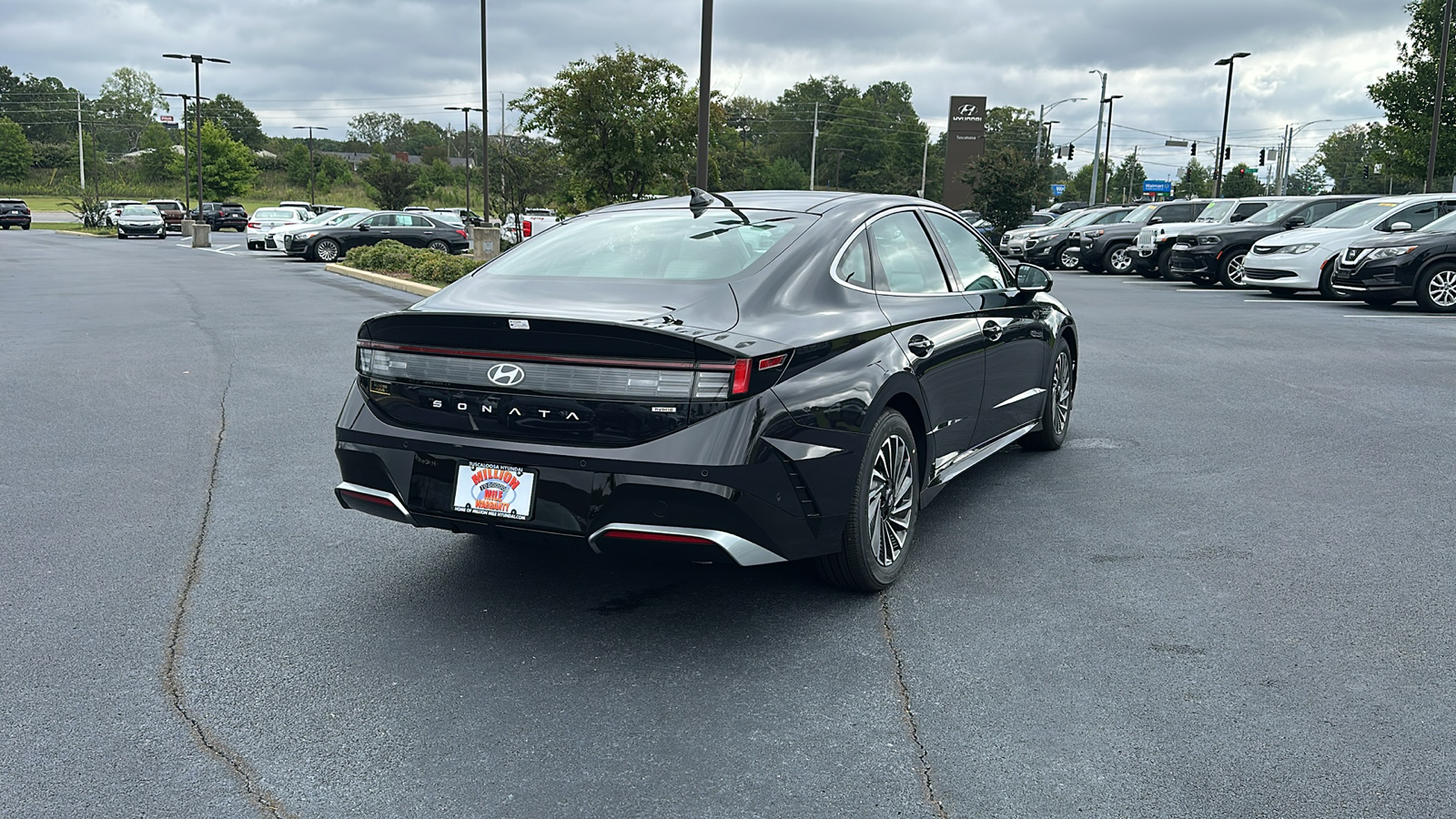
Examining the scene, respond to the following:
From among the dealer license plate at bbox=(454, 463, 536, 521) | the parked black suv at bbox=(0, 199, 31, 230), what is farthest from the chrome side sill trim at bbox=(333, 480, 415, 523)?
the parked black suv at bbox=(0, 199, 31, 230)

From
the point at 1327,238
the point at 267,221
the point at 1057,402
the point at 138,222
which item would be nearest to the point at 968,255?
the point at 1057,402

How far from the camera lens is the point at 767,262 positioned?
431 centimetres

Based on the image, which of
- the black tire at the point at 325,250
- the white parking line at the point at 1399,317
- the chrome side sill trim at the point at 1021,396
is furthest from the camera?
the black tire at the point at 325,250

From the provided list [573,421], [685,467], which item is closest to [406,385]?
[573,421]

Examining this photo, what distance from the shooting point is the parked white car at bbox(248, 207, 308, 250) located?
36.7 meters

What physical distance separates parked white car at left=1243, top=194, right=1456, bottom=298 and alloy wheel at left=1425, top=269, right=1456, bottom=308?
1.44 metres

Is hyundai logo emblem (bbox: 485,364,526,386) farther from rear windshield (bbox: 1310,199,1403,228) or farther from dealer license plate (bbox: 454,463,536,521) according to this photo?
rear windshield (bbox: 1310,199,1403,228)

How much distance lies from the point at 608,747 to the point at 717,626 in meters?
1.01

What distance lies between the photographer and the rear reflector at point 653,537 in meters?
3.74

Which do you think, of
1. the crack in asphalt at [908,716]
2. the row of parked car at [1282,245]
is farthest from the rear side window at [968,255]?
the row of parked car at [1282,245]

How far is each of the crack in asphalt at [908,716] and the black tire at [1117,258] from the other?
2374 centimetres

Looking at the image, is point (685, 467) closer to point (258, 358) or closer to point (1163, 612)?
point (1163, 612)

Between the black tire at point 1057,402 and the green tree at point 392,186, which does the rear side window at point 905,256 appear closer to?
the black tire at point 1057,402

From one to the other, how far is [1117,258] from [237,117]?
4969 inches
